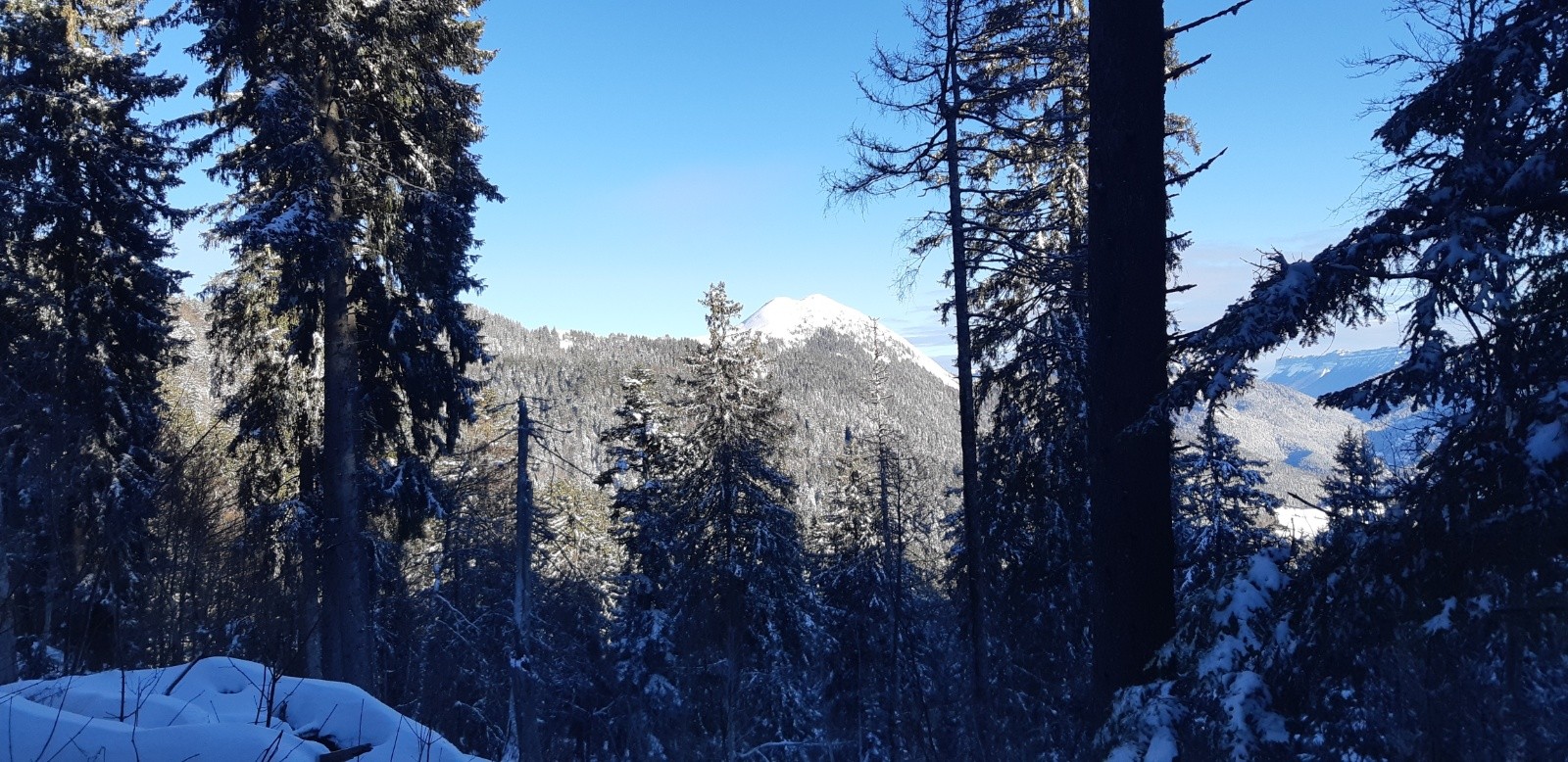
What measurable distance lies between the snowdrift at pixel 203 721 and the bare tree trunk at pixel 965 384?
22.8 ft

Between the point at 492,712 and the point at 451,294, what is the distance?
12173 mm

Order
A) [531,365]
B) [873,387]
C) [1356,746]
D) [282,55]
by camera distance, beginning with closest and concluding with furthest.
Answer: [1356,746] → [282,55] → [873,387] → [531,365]

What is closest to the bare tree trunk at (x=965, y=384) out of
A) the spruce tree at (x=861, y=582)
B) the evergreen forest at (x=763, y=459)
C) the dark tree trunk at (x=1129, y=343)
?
the evergreen forest at (x=763, y=459)

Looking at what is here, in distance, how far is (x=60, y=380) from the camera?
1255 centimetres

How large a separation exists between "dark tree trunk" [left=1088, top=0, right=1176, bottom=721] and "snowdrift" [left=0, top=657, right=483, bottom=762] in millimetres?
3528

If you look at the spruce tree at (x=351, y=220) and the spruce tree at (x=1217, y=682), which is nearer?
the spruce tree at (x=1217, y=682)

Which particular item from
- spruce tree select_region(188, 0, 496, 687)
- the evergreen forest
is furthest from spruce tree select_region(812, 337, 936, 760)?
spruce tree select_region(188, 0, 496, 687)

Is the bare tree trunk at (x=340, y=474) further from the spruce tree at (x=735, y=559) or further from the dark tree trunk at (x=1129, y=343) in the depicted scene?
the dark tree trunk at (x=1129, y=343)

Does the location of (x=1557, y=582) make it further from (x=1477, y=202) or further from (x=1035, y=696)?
(x=1035, y=696)

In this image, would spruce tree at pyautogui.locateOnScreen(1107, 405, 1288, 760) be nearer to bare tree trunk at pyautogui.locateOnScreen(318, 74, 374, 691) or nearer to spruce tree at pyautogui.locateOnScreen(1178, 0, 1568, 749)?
spruce tree at pyautogui.locateOnScreen(1178, 0, 1568, 749)

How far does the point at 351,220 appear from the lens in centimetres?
988

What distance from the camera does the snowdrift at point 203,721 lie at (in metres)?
2.65

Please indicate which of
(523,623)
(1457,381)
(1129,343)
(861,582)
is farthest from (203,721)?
(861,582)

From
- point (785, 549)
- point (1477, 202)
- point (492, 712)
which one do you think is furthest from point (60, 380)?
point (1477, 202)
